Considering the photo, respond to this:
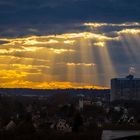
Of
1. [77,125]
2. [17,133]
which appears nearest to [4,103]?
[77,125]

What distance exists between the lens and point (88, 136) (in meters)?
49.2

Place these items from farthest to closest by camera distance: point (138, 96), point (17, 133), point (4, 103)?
point (138, 96)
point (4, 103)
point (17, 133)

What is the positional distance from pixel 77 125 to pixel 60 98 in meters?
91.6

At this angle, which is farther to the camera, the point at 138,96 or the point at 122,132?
the point at 138,96

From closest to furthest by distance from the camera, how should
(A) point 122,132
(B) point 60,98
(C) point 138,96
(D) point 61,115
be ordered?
(A) point 122,132 → (D) point 61,115 → (B) point 60,98 → (C) point 138,96

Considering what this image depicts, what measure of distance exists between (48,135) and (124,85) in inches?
5824

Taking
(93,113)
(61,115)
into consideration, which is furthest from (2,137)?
(93,113)

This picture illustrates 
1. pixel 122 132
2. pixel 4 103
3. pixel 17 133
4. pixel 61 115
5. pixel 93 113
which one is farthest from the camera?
pixel 4 103

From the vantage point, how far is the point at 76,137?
1949 inches

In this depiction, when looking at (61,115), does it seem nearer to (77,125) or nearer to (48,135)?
(77,125)

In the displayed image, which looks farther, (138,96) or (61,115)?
(138,96)

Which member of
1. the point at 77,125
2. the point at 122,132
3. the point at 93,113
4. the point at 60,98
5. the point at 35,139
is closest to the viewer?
the point at 122,132

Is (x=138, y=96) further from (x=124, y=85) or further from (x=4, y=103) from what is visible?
(x=4, y=103)

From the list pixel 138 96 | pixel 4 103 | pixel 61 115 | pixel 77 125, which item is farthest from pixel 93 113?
pixel 138 96
